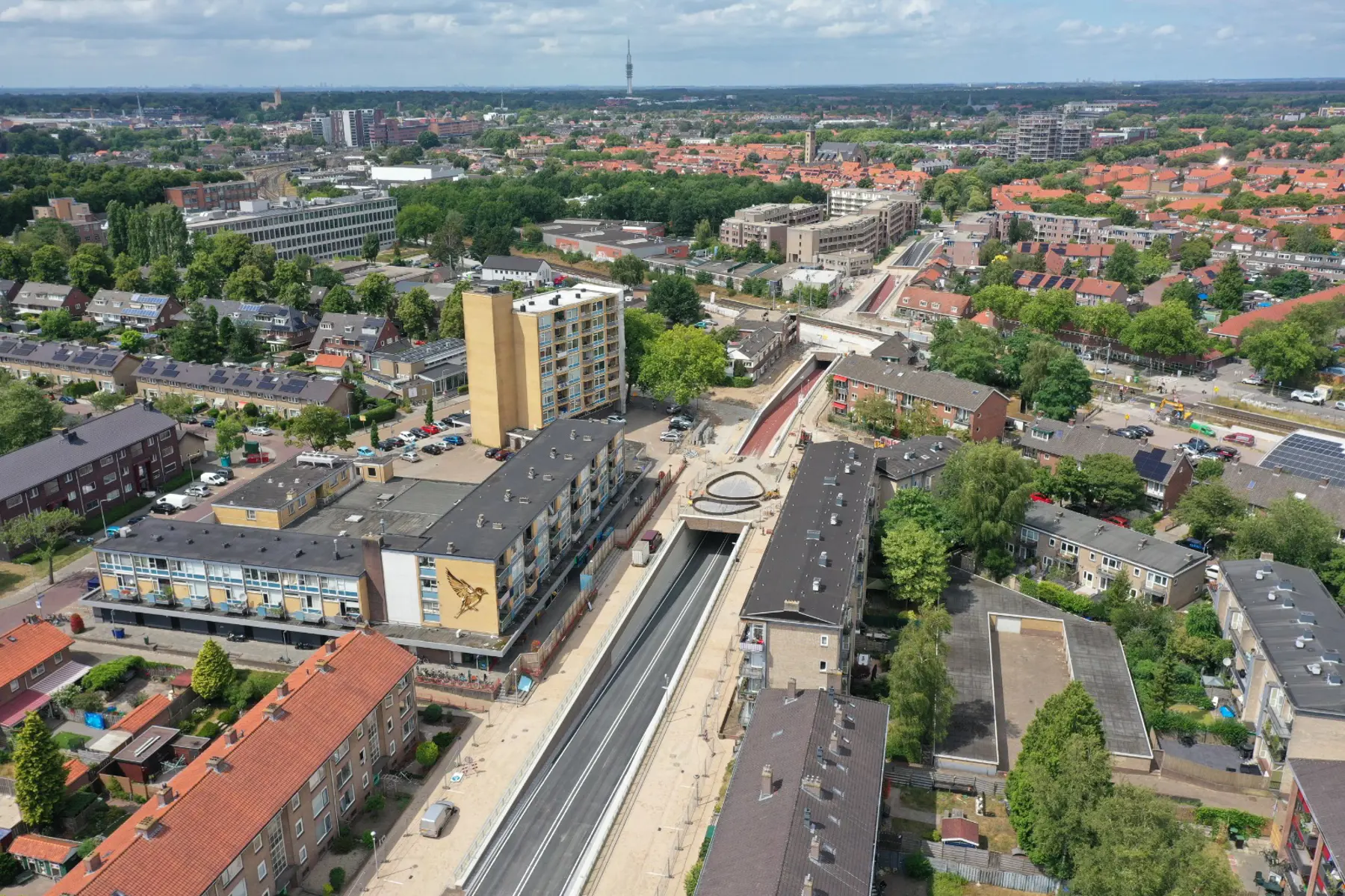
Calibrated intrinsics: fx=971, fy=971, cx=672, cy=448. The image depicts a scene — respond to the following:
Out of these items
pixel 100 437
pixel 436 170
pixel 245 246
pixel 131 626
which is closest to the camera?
pixel 131 626

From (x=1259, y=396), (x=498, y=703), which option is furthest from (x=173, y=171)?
(x=1259, y=396)

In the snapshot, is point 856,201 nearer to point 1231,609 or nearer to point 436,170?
→ point 436,170

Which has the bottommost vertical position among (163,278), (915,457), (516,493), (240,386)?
(915,457)

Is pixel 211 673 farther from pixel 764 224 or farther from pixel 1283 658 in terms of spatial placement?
pixel 764 224

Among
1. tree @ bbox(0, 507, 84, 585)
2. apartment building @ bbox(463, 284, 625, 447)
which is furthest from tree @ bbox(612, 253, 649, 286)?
tree @ bbox(0, 507, 84, 585)

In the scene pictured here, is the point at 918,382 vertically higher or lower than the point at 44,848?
higher

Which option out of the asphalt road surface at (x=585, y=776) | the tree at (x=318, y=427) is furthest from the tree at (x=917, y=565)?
the tree at (x=318, y=427)

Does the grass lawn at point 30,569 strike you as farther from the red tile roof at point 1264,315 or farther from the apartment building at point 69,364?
the red tile roof at point 1264,315

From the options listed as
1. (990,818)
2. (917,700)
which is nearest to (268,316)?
(917,700)
